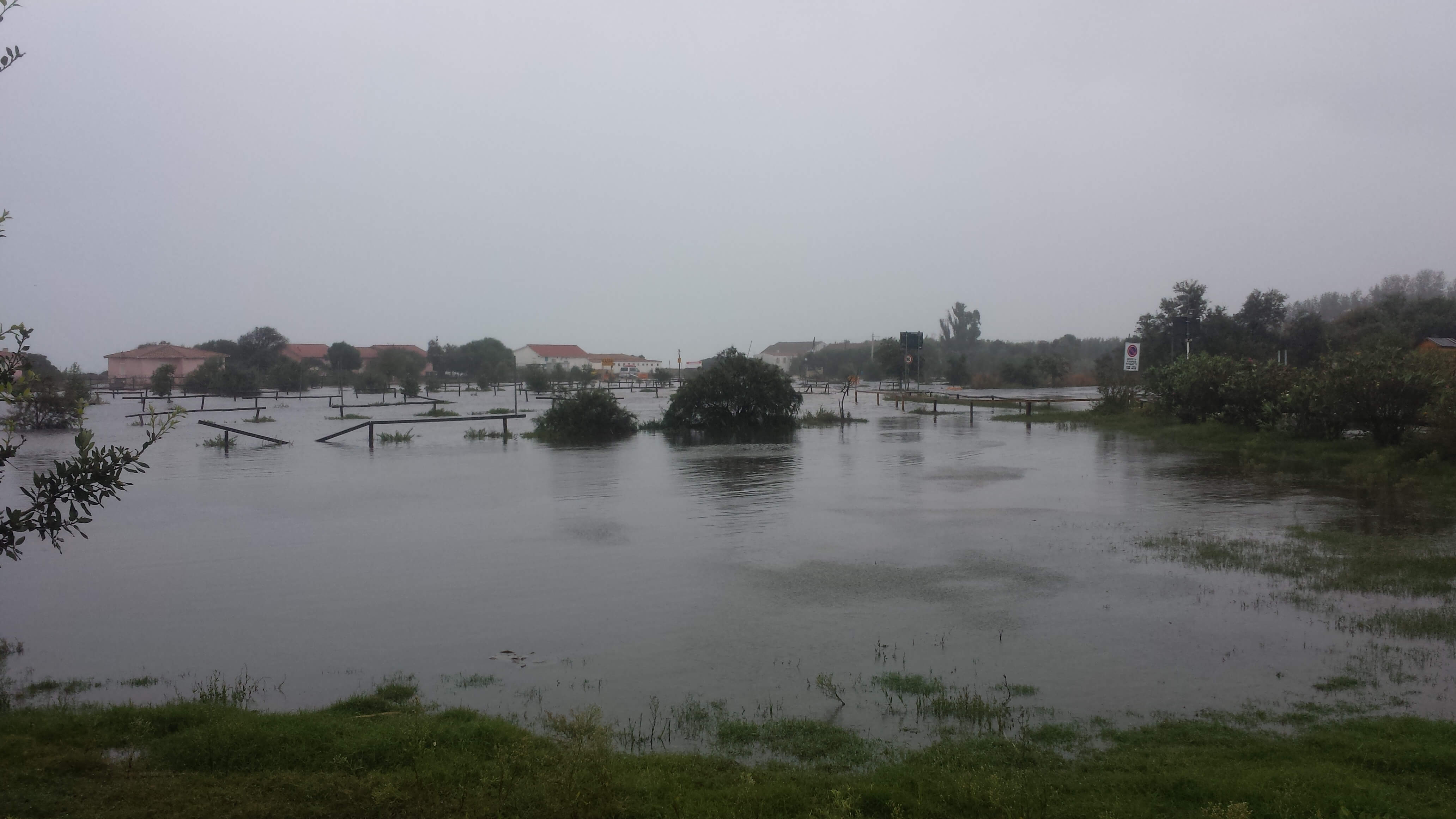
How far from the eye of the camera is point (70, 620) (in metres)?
8.41

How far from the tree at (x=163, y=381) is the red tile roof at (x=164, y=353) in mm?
23702

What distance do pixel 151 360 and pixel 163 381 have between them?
40.7 meters

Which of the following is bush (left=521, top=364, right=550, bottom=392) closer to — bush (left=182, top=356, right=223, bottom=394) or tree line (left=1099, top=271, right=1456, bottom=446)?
bush (left=182, top=356, right=223, bottom=394)

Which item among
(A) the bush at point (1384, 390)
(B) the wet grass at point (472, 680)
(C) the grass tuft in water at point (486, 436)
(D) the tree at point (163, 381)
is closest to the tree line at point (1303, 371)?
(A) the bush at point (1384, 390)

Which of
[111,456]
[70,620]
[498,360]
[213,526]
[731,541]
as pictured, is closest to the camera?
[111,456]

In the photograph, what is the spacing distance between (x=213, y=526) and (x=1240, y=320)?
52.9 metres

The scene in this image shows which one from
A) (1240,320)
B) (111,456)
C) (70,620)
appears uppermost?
(1240,320)

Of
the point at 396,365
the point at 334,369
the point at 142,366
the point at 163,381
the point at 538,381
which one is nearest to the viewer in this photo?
the point at 163,381

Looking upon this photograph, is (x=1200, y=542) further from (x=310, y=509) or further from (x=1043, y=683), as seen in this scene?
(x=310, y=509)

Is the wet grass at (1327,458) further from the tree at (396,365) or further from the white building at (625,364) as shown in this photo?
the white building at (625,364)

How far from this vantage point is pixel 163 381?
208 ft

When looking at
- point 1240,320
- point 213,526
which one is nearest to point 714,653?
point 213,526

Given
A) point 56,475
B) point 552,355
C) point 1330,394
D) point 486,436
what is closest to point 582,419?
point 486,436

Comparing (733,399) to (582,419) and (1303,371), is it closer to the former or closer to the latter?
(582,419)
